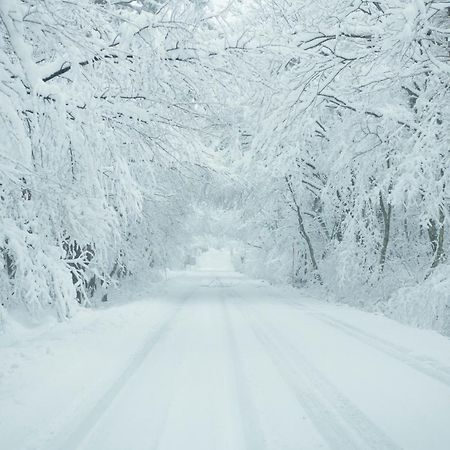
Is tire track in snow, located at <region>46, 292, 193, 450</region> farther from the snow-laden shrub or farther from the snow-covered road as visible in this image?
the snow-laden shrub

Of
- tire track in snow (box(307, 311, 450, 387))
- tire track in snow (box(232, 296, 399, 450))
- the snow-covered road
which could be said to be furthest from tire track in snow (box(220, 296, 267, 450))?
tire track in snow (box(307, 311, 450, 387))

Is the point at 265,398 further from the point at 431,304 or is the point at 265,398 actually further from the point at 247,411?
the point at 431,304

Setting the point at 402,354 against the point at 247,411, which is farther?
the point at 402,354

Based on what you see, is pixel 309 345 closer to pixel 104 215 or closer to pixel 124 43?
pixel 104 215

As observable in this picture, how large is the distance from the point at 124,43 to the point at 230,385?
4045 millimetres

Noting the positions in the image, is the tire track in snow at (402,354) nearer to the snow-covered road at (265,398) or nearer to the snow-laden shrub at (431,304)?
the snow-covered road at (265,398)

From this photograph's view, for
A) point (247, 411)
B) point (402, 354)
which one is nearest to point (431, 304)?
point (402, 354)

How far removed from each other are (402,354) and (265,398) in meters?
3.03

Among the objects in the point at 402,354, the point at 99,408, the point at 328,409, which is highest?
the point at 99,408

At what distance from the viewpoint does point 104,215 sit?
7.61m

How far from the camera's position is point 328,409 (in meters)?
4.68

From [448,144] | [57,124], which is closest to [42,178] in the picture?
[57,124]

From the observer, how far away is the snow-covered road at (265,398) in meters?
3.96

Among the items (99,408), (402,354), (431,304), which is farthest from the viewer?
(431,304)
